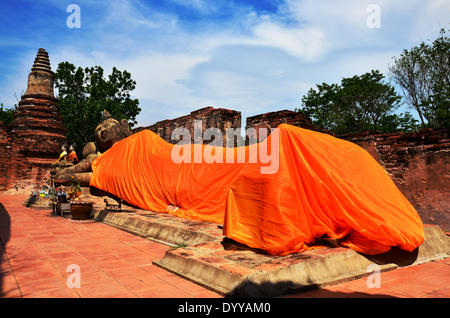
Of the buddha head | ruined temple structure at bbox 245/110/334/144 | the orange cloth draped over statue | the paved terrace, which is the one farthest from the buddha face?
the orange cloth draped over statue

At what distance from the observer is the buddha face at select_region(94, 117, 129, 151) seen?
9172mm

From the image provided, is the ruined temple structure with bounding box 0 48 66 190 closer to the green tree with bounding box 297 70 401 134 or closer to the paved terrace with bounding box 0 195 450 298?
the paved terrace with bounding box 0 195 450 298

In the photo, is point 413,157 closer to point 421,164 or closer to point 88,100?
point 421,164

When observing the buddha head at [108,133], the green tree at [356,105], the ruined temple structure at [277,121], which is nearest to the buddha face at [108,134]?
the buddha head at [108,133]

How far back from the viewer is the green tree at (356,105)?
22.6 metres

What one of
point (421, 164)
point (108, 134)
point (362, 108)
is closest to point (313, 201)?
point (421, 164)

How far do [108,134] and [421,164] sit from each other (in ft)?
25.3

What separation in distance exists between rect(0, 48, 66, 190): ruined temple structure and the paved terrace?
11.1 metres

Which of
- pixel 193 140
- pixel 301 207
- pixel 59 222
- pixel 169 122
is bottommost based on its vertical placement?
pixel 59 222

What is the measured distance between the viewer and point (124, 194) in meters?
7.34

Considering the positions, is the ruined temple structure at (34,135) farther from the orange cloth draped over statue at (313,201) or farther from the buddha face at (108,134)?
the orange cloth draped over statue at (313,201)

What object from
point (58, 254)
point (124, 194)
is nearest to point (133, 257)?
point (58, 254)
